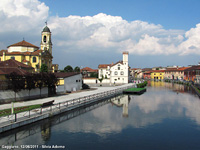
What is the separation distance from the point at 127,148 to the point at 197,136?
6.70 m

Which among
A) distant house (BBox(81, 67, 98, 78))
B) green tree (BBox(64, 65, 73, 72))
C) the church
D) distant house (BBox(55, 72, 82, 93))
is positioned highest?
the church

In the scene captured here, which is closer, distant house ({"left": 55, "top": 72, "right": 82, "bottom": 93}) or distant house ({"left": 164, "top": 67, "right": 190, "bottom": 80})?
distant house ({"left": 55, "top": 72, "right": 82, "bottom": 93})

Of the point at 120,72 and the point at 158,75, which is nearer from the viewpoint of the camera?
the point at 120,72

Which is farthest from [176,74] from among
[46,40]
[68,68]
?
[46,40]

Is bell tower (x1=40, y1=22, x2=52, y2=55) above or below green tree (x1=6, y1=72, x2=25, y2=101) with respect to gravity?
above

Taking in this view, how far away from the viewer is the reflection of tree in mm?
15832

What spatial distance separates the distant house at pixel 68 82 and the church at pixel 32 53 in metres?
20.2

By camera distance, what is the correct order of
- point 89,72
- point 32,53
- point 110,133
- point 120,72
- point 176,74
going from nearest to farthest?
point 110,133 < point 32,53 < point 120,72 < point 89,72 < point 176,74

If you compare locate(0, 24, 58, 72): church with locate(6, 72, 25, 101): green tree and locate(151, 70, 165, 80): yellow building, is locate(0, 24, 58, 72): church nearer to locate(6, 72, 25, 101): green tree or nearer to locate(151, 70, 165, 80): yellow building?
locate(6, 72, 25, 101): green tree

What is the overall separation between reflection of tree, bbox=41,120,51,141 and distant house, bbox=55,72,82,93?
62.5ft

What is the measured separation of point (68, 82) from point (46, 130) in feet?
80.5

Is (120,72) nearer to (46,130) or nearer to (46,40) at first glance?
(46,40)

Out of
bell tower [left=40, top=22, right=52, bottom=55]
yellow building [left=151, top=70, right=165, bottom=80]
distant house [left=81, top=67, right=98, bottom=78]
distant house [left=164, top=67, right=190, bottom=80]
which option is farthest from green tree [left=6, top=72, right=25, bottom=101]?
yellow building [left=151, top=70, right=165, bottom=80]

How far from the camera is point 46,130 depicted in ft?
57.2
